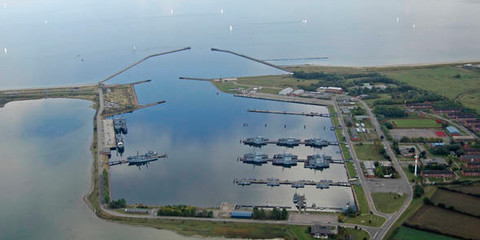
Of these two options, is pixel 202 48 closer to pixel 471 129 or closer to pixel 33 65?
pixel 33 65

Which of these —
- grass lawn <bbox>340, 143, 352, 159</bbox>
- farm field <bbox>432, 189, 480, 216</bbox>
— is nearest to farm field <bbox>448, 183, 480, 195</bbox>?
farm field <bbox>432, 189, 480, 216</bbox>

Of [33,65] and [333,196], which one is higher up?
[33,65]

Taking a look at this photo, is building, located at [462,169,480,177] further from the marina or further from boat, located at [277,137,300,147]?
boat, located at [277,137,300,147]

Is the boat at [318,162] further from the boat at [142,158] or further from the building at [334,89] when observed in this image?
the building at [334,89]

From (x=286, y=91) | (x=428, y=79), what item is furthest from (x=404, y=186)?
(x=428, y=79)

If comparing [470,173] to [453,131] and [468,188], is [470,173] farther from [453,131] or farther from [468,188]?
[453,131]

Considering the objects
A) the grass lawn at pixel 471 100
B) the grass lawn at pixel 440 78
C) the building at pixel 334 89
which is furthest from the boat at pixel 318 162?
the grass lawn at pixel 440 78

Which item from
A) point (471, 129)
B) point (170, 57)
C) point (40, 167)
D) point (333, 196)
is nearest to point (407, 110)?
point (471, 129)

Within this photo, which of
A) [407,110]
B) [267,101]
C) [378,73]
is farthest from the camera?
[378,73]
